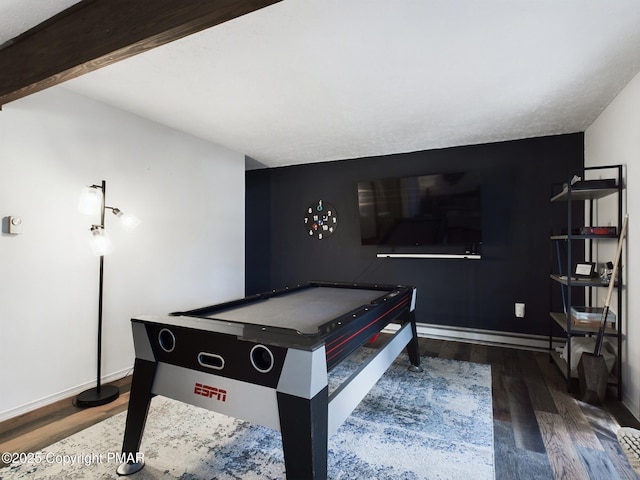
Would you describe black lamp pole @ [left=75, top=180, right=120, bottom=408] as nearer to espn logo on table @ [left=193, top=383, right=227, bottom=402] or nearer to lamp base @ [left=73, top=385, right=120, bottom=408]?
lamp base @ [left=73, top=385, right=120, bottom=408]

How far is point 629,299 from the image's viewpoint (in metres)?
2.47

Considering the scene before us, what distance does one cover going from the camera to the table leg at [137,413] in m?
1.70

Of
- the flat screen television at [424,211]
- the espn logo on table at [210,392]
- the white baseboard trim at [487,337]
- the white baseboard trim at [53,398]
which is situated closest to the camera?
the espn logo on table at [210,392]

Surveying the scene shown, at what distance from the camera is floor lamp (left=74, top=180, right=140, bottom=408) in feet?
8.02

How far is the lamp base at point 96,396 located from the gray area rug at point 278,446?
0.34m

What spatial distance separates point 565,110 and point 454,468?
2973 millimetres

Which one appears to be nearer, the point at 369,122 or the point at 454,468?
the point at 454,468

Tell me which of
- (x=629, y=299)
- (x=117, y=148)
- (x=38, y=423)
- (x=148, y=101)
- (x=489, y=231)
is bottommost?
(x=38, y=423)

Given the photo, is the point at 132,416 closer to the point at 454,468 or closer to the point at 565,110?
the point at 454,468

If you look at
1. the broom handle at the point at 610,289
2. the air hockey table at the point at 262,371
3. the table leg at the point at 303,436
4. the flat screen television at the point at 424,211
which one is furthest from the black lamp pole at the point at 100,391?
the broom handle at the point at 610,289

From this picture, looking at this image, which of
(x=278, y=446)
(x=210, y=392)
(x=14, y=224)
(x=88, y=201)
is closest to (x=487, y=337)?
(x=278, y=446)

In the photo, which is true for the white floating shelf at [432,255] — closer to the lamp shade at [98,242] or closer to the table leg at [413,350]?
the table leg at [413,350]

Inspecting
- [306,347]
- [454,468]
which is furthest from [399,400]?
[306,347]

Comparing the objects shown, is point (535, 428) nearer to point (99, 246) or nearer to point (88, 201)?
point (99, 246)
